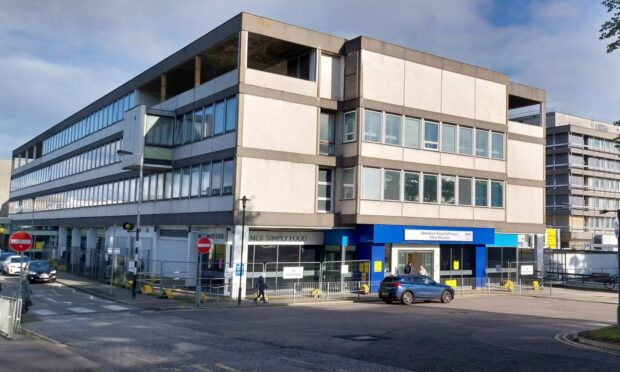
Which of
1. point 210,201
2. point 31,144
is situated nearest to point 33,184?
point 31,144

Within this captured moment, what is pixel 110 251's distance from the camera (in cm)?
3634

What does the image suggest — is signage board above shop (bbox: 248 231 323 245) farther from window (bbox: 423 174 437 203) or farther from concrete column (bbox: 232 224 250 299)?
window (bbox: 423 174 437 203)

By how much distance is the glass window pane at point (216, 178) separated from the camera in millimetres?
31906

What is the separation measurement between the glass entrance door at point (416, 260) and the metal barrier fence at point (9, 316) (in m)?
22.8

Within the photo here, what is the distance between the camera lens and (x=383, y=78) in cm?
3419

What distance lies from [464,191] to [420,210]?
13.2 feet

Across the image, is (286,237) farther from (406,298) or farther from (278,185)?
(406,298)

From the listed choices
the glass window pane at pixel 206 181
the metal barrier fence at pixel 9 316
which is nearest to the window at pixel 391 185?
the glass window pane at pixel 206 181

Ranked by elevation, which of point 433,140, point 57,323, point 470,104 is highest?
point 470,104

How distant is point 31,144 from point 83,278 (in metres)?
43.8

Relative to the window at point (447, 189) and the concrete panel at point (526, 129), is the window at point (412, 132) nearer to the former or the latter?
the window at point (447, 189)

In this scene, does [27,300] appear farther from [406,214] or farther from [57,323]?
[406,214]

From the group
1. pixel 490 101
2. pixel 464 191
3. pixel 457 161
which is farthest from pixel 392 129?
pixel 490 101

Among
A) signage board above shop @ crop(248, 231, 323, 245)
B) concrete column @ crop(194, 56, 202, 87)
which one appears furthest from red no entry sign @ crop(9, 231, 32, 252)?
concrete column @ crop(194, 56, 202, 87)
